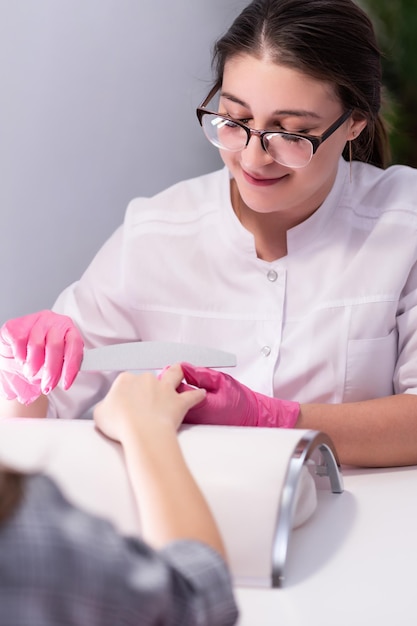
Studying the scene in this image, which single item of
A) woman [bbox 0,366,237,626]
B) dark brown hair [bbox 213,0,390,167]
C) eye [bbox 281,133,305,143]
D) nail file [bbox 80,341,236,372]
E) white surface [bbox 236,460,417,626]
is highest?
dark brown hair [bbox 213,0,390,167]

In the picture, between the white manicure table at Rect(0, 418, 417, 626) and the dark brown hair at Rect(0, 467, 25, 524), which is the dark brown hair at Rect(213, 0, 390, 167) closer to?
the white manicure table at Rect(0, 418, 417, 626)

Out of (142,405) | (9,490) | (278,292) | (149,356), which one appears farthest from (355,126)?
(9,490)

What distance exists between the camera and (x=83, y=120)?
2184 millimetres

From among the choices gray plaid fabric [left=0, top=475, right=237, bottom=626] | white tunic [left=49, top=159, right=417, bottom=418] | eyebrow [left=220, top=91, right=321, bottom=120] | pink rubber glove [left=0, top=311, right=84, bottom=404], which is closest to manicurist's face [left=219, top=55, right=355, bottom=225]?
eyebrow [left=220, top=91, right=321, bottom=120]

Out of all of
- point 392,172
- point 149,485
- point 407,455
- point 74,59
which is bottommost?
point 407,455

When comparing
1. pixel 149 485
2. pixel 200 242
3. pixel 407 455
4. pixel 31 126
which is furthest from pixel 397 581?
pixel 31 126

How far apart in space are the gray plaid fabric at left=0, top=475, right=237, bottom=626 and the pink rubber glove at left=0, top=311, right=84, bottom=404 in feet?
2.36

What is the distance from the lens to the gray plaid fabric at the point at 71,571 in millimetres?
581

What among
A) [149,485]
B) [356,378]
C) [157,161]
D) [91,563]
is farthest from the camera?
[157,161]

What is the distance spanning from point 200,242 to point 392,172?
35 cm

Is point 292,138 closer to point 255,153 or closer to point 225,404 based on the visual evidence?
point 255,153

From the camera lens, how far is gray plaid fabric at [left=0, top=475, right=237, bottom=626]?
581 mm

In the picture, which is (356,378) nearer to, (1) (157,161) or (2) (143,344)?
(2) (143,344)

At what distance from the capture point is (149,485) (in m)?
0.92
